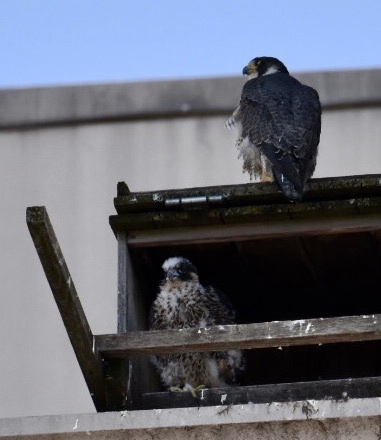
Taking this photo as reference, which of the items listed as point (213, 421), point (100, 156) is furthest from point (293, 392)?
point (100, 156)

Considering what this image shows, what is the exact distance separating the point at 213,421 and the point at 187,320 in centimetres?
137

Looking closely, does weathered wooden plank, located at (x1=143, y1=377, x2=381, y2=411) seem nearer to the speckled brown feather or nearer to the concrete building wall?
the speckled brown feather

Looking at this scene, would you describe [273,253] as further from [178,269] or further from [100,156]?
[100,156]

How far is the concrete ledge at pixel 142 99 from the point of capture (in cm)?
948

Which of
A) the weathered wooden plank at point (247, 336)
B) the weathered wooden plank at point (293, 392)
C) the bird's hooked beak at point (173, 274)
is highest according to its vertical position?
the bird's hooked beak at point (173, 274)

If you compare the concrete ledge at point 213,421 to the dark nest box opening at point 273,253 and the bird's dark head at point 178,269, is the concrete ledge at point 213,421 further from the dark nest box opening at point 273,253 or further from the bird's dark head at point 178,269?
the bird's dark head at point 178,269

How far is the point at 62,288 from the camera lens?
611 cm

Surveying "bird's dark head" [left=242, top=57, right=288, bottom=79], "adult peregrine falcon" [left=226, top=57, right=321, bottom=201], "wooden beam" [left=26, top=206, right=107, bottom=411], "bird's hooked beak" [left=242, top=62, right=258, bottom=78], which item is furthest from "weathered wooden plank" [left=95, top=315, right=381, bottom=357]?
"bird's hooked beak" [left=242, top=62, right=258, bottom=78]

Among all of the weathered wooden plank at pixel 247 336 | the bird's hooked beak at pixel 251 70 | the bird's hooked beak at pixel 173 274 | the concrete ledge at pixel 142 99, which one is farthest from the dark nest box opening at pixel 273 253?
the concrete ledge at pixel 142 99

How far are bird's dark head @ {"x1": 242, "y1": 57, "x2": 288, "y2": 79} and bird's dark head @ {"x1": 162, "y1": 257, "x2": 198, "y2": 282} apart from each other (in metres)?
1.83

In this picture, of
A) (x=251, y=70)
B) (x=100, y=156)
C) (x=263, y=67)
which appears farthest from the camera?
(x=100, y=156)

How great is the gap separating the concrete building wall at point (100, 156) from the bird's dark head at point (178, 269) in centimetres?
194

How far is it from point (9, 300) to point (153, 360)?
7.24 feet

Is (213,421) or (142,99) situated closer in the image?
(213,421)
